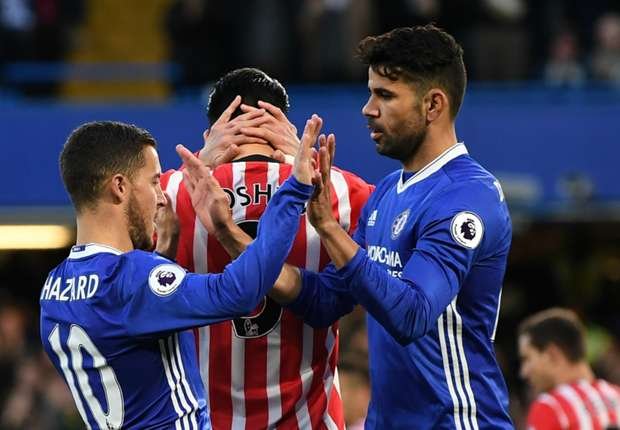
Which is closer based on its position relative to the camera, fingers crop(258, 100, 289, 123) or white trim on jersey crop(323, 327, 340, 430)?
fingers crop(258, 100, 289, 123)

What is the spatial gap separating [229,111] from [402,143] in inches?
27.0

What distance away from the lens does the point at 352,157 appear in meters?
13.3

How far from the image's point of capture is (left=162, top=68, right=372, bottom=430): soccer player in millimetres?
5277

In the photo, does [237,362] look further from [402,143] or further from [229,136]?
[402,143]

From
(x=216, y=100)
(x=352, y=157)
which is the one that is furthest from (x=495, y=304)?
(x=352, y=157)

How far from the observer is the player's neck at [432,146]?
5016 mm

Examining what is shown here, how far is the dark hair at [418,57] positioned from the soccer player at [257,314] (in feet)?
Result: 1.69

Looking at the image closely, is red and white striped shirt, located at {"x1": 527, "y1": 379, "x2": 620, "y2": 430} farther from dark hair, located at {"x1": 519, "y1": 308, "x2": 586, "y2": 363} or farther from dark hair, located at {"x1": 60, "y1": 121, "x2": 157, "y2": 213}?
dark hair, located at {"x1": 60, "y1": 121, "x2": 157, "y2": 213}

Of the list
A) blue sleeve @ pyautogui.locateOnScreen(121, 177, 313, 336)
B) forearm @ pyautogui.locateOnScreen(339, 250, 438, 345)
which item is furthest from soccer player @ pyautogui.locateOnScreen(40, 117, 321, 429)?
forearm @ pyautogui.locateOnScreen(339, 250, 438, 345)

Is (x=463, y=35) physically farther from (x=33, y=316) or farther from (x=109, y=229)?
(x=109, y=229)

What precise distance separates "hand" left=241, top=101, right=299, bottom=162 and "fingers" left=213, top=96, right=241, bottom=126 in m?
0.03

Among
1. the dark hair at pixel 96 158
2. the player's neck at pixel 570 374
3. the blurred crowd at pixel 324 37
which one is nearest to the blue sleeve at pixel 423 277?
the dark hair at pixel 96 158

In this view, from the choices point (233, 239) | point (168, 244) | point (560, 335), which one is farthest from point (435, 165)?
point (560, 335)

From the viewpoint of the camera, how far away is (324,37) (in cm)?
1428
